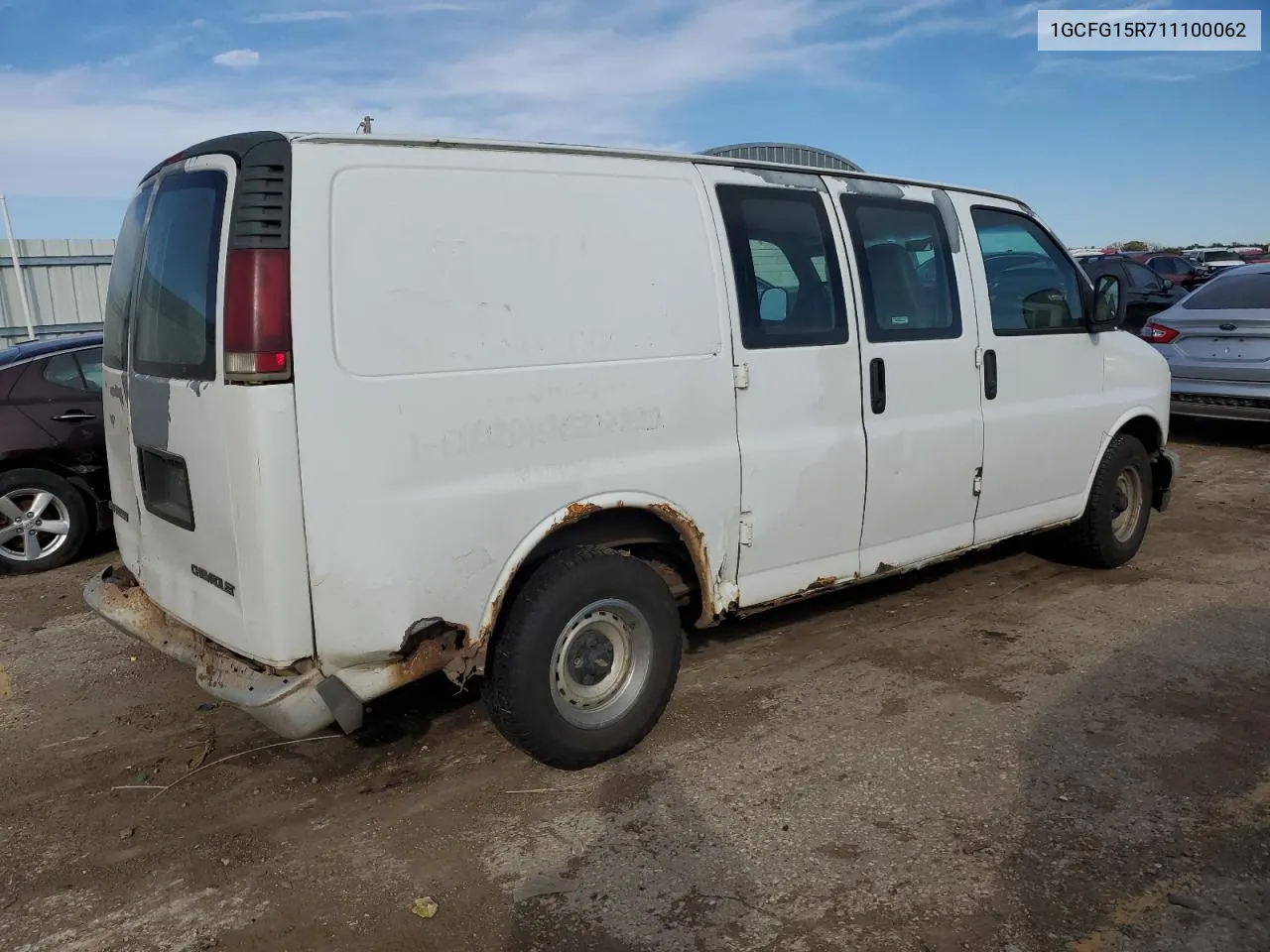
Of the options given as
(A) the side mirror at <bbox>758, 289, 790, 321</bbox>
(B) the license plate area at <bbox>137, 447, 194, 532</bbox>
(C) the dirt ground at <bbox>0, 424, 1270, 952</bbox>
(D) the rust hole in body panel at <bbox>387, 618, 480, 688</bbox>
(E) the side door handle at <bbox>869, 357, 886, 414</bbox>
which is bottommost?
(C) the dirt ground at <bbox>0, 424, 1270, 952</bbox>

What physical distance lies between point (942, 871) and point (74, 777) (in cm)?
318

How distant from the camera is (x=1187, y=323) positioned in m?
9.63

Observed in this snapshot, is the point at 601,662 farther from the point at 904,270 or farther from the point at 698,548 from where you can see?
the point at 904,270

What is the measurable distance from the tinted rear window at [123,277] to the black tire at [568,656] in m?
1.81

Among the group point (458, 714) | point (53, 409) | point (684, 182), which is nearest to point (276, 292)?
point (684, 182)

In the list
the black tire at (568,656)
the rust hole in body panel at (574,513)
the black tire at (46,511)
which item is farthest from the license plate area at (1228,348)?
the black tire at (46,511)

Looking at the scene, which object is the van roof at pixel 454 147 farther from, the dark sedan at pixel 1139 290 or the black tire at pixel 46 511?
the dark sedan at pixel 1139 290

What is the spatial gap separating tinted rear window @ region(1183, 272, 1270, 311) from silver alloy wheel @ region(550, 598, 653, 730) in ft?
27.1

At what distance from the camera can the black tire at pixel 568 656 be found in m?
3.34

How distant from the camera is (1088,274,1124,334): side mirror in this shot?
5.35m

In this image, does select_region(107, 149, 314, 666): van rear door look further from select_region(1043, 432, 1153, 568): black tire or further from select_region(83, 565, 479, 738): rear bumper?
select_region(1043, 432, 1153, 568): black tire

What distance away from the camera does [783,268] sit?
4.06 metres

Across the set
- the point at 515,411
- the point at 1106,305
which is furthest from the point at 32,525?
the point at 1106,305

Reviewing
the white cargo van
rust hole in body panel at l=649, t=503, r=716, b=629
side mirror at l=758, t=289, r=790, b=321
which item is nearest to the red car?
the white cargo van
